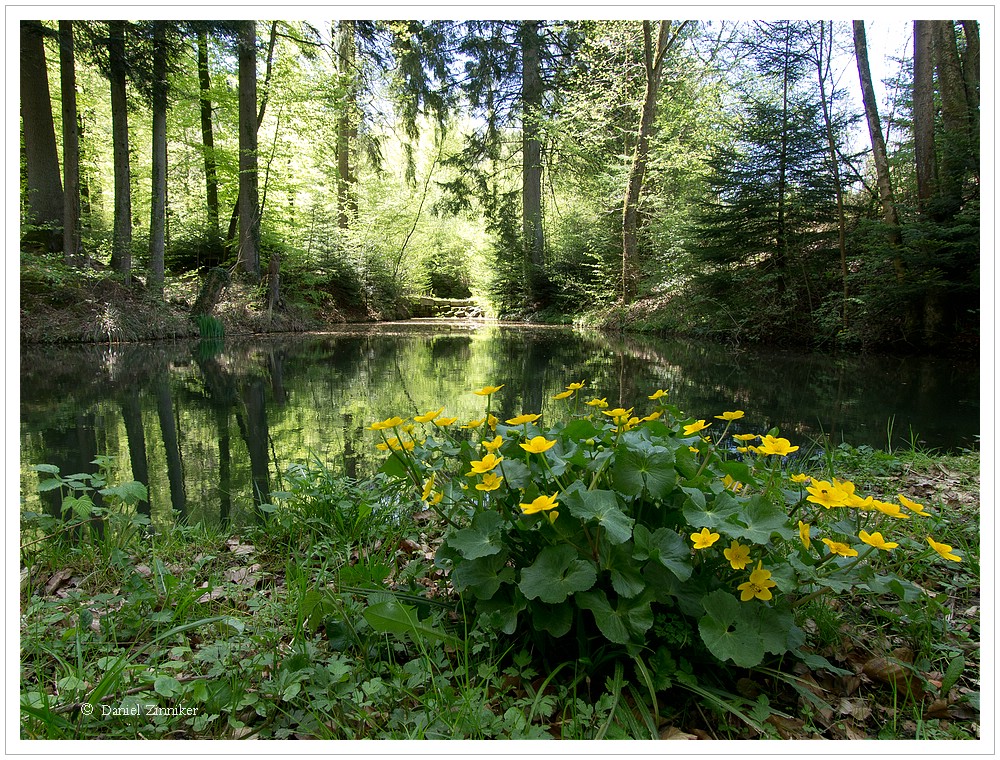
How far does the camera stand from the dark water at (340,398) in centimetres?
313

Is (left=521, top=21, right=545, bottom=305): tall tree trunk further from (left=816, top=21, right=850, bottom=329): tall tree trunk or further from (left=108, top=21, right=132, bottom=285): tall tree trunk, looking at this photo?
(left=108, top=21, right=132, bottom=285): tall tree trunk

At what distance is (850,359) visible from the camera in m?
7.69

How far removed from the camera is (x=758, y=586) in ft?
3.40

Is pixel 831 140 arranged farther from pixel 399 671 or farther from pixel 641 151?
pixel 399 671

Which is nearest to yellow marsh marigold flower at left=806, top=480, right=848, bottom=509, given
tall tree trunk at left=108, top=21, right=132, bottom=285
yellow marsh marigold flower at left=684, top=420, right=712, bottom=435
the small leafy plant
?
the small leafy plant

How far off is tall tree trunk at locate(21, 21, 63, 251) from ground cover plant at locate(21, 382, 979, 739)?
390 inches

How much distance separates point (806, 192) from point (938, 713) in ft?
31.1

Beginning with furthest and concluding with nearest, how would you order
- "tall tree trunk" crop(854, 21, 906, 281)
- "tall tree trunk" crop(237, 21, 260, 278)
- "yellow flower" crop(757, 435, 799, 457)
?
1. "tall tree trunk" crop(237, 21, 260, 278)
2. "tall tree trunk" crop(854, 21, 906, 281)
3. "yellow flower" crop(757, 435, 799, 457)

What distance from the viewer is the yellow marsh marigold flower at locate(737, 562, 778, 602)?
102 centimetres

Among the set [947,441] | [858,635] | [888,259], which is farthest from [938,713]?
[888,259]

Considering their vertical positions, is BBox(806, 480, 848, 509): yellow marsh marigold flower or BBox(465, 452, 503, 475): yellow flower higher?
BBox(465, 452, 503, 475): yellow flower

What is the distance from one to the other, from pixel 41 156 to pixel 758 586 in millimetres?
11675

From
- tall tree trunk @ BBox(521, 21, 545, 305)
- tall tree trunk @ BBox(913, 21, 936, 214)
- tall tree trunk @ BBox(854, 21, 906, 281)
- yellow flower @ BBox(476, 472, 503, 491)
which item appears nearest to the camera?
yellow flower @ BBox(476, 472, 503, 491)

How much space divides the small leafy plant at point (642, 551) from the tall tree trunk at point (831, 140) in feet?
26.9
